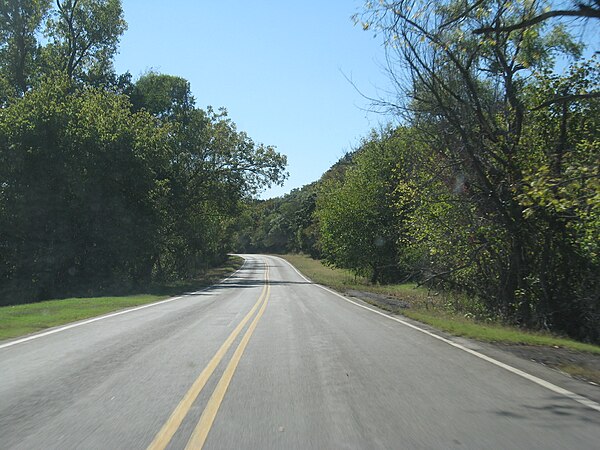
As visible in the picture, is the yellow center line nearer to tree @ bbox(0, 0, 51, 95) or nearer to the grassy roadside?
the grassy roadside

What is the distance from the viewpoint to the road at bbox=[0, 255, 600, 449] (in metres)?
5.25

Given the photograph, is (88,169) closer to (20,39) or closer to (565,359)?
(20,39)

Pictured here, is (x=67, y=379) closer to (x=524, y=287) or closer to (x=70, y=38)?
(x=524, y=287)

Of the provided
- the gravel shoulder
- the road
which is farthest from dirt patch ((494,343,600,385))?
the road

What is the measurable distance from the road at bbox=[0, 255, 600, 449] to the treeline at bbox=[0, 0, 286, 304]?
2155 centimetres

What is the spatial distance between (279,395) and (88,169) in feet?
92.5

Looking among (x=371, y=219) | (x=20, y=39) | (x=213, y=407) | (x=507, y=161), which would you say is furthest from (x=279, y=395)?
(x=20, y=39)

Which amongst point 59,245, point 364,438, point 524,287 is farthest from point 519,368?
point 59,245

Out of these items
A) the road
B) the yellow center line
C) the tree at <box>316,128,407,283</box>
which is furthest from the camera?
the tree at <box>316,128,407,283</box>

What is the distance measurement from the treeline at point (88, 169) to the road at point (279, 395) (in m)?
21.6

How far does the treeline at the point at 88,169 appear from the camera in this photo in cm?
3039

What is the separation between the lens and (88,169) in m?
31.8

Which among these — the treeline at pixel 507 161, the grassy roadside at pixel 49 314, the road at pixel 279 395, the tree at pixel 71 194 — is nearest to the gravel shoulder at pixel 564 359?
the road at pixel 279 395

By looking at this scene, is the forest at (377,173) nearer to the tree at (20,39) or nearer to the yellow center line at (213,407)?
the tree at (20,39)
